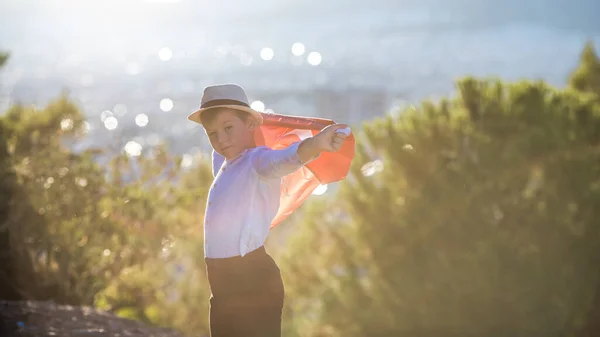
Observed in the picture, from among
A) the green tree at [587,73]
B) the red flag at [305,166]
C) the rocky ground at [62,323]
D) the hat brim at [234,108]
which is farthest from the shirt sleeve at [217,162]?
the green tree at [587,73]

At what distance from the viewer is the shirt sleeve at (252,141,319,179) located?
3.28 metres

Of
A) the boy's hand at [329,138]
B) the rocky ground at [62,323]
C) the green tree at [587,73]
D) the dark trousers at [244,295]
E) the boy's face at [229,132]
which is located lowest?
the rocky ground at [62,323]

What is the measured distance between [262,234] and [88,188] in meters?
5.88

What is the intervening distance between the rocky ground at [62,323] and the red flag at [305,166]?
2914mm

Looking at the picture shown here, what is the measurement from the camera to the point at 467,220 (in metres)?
11.2

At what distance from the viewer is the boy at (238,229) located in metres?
3.49

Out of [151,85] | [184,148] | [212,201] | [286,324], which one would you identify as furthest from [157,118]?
[212,201]

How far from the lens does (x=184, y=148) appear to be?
362 feet

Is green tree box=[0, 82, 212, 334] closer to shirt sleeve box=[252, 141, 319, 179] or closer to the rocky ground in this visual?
the rocky ground

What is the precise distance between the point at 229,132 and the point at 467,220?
837cm

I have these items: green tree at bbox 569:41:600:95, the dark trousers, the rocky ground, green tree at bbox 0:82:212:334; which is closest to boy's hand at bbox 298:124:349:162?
the dark trousers

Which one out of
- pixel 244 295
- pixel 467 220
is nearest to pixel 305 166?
pixel 244 295

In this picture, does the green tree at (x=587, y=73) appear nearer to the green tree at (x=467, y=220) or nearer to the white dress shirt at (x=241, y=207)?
the green tree at (x=467, y=220)

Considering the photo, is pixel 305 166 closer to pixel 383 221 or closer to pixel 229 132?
pixel 229 132
